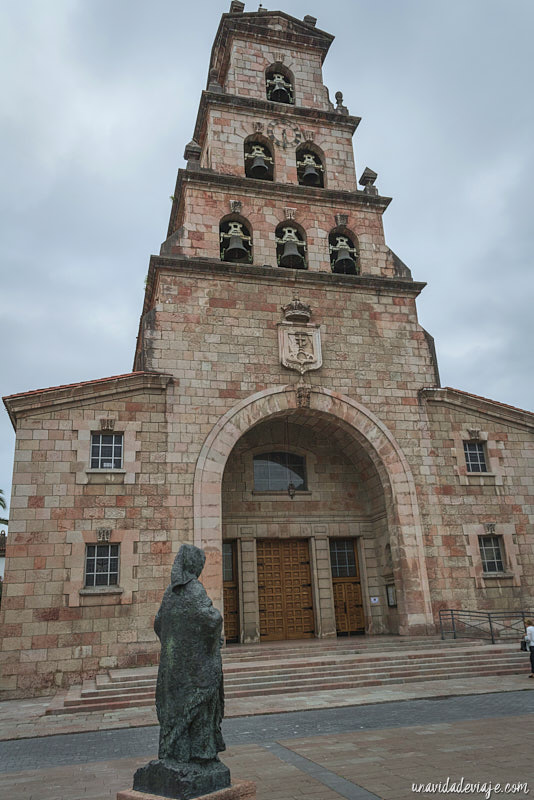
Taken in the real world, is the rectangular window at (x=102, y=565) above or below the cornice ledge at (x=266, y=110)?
below

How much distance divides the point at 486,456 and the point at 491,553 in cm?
285

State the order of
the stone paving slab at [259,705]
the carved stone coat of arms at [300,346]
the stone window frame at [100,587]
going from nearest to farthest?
the stone paving slab at [259,705], the stone window frame at [100,587], the carved stone coat of arms at [300,346]

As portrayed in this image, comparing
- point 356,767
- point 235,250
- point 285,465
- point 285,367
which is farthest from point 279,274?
point 356,767

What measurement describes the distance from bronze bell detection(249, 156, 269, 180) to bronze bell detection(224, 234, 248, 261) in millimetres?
2899

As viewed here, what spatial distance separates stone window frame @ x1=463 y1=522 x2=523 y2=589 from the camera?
55.1ft

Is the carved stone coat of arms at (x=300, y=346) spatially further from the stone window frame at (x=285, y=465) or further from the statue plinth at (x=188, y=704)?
the statue plinth at (x=188, y=704)

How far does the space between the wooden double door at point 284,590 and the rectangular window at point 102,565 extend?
16.4 ft

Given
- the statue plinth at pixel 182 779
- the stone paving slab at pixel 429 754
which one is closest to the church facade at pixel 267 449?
the stone paving slab at pixel 429 754

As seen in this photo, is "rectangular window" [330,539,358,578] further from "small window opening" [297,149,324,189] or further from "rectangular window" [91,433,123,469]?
"small window opening" [297,149,324,189]

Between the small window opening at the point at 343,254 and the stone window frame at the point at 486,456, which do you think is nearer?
the stone window frame at the point at 486,456

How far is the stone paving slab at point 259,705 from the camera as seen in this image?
950 centimetres

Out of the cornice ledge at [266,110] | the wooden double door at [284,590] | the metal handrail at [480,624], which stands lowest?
the metal handrail at [480,624]

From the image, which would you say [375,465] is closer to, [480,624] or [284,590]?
[284,590]

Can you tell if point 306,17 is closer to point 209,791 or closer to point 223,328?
point 223,328
